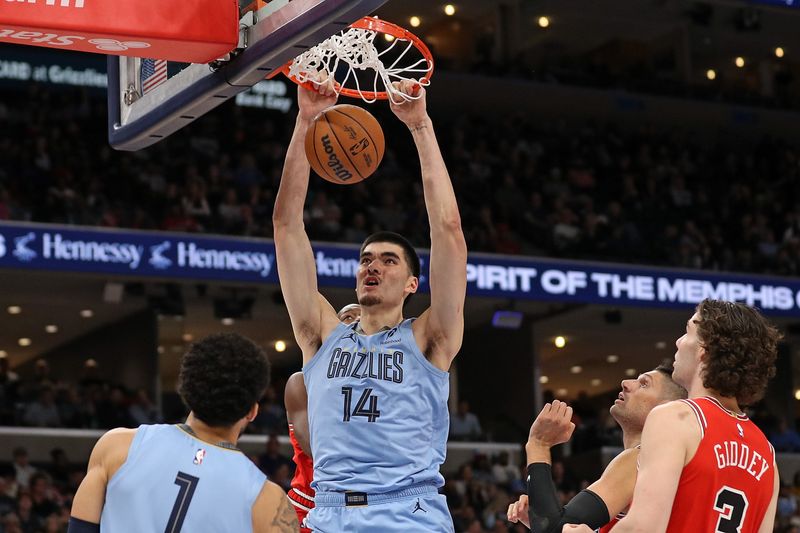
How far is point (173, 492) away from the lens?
11.7ft

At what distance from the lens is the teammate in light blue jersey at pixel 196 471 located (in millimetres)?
3545

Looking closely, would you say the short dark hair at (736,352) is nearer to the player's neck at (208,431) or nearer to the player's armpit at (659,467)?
the player's armpit at (659,467)

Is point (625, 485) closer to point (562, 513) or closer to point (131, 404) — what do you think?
point (562, 513)

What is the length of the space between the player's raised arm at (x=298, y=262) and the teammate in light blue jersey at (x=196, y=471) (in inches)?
55.7

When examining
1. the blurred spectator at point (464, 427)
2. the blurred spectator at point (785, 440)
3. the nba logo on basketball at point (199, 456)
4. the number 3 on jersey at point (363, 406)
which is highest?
the number 3 on jersey at point (363, 406)

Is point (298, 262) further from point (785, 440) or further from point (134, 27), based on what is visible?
point (785, 440)

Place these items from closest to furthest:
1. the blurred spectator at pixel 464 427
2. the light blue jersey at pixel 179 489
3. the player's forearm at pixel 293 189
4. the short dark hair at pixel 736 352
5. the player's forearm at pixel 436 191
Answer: the light blue jersey at pixel 179 489 → the short dark hair at pixel 736 352 → the player's forearm at pixel 436 191 → the player's forearm at pixel 293 189 → the blurred spectator at pixel 464 427

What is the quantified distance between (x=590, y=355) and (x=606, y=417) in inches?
185

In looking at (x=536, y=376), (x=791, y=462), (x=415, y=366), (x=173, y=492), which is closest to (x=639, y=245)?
(x=536, y=376)

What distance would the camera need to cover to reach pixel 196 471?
359 centimetres

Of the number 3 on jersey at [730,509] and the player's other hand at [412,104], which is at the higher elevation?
the player's other hand at [412,104]

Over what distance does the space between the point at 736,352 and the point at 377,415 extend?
1.35 m

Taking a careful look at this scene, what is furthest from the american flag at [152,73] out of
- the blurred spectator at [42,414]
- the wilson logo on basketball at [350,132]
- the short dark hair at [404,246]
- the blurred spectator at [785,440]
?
the blurred spectator at [785,440]

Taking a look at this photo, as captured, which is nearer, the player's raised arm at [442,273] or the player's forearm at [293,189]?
the player's raised arm at [442,273]
